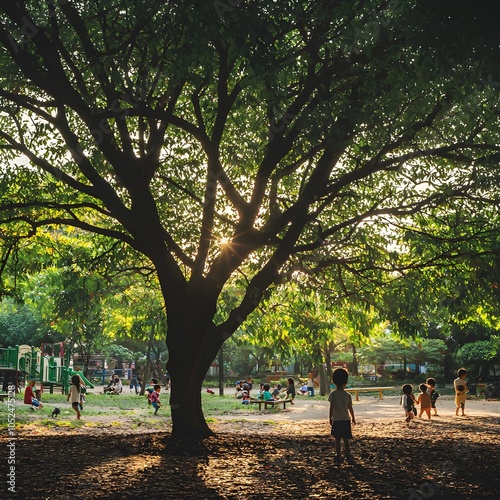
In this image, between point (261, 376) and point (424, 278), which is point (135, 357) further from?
point (424, 278)

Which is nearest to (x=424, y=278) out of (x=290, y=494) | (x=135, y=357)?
(x=290, y=494)

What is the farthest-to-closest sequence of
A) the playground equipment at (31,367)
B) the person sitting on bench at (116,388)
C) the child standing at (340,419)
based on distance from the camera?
the person sitting on bench at (116,388), the playground equipment at (31,367), the child standing at (340,419)

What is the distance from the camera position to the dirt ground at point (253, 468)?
766 cm

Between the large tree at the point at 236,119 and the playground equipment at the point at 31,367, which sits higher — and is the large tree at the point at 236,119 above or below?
above

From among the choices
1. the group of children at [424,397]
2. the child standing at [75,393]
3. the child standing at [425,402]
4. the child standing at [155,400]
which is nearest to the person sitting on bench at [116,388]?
the child standing at [155,400]

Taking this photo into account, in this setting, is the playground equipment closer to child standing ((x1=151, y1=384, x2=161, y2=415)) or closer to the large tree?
child standing ((x1=151, y1=384, x2=161, y2=415))

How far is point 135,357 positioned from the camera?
66000mm

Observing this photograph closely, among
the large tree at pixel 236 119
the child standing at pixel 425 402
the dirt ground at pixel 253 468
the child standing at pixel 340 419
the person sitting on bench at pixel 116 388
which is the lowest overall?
the person sitting on bench at pixel 116 388

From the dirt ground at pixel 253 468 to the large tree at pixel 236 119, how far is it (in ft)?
5.52

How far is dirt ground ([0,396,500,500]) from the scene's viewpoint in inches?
301

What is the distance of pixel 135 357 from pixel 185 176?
2090 inches

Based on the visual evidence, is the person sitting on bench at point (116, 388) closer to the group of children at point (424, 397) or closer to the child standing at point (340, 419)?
the group of children at point (424, 397)

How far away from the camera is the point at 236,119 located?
13555 millimetres

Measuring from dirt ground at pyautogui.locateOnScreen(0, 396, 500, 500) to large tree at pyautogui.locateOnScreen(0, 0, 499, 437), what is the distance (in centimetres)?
168
